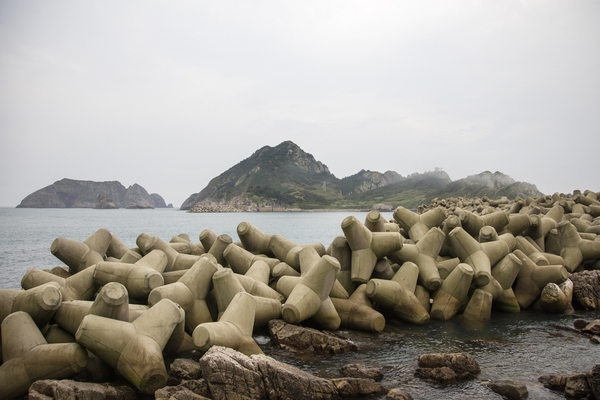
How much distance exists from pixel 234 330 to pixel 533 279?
9.72 m

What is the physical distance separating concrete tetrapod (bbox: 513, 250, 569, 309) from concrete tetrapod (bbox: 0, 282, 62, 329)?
1225 cm

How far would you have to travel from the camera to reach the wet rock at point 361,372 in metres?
7.98

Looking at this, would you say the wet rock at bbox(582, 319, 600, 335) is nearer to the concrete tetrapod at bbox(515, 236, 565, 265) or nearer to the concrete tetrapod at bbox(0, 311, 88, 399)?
the concrete tetrapod at bbox(515, 236, 565, 265)

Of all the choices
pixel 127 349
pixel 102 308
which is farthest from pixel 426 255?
pixel 102 308

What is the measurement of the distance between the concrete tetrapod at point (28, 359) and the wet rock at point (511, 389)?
6949mm

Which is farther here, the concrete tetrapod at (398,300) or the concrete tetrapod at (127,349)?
the concrete tetrapod at (398,300)

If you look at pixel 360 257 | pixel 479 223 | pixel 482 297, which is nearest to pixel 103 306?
pixel 360 257

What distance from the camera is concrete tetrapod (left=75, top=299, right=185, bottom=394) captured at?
7.16 metres

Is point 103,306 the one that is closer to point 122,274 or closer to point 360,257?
point 122,274

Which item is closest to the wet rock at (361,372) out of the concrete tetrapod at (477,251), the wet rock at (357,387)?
the wet rock at (357,387)

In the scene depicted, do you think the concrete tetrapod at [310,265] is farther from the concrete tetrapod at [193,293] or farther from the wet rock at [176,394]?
the wet rock at [176,394]

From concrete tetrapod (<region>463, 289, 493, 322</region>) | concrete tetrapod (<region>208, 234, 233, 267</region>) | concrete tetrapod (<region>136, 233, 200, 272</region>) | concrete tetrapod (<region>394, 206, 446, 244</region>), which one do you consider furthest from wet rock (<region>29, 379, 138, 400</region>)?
concrete tetrapod (<region>394, 206, 446, 244</region>)

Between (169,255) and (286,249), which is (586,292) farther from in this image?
(169,255)

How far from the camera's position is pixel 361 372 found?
316 inches
